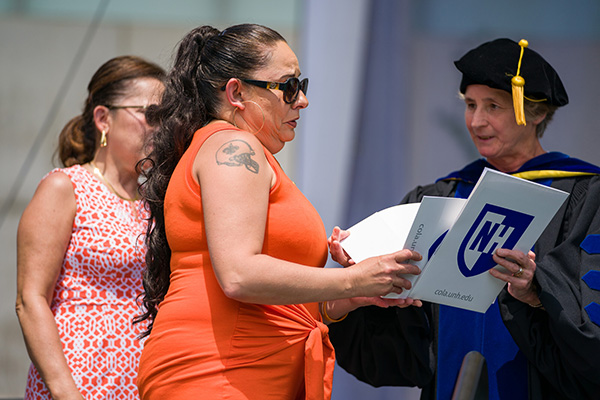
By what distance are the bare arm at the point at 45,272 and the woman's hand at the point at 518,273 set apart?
1497 millimetres

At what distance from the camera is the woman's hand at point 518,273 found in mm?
2029

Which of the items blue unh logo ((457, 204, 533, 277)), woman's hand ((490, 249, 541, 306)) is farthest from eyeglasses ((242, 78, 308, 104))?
woman's hand ((490, 249, 541, 306))

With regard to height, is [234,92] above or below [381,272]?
above

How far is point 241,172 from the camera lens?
1.76m

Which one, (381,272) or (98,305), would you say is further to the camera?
(98,305)

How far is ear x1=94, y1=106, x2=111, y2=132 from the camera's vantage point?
2.88 metres

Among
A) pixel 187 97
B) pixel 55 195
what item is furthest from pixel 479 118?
pixel 55 195

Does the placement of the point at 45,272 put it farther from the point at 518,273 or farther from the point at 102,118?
the point at 518,273

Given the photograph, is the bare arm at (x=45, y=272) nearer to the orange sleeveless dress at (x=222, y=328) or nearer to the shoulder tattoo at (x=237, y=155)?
the orange sleeveless dress at (x=222, y=328)

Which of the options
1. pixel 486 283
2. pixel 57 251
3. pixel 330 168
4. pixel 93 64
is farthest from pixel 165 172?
pixel 93 64

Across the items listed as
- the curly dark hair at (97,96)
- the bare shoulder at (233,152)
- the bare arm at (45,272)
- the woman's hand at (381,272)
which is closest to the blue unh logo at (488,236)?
the woman's hand at (381,272)

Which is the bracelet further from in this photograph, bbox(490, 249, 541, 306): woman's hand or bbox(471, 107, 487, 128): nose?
bbox(471, 107, 487, 128): nose

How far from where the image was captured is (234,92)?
6.52ft

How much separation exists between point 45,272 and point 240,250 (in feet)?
3.71
